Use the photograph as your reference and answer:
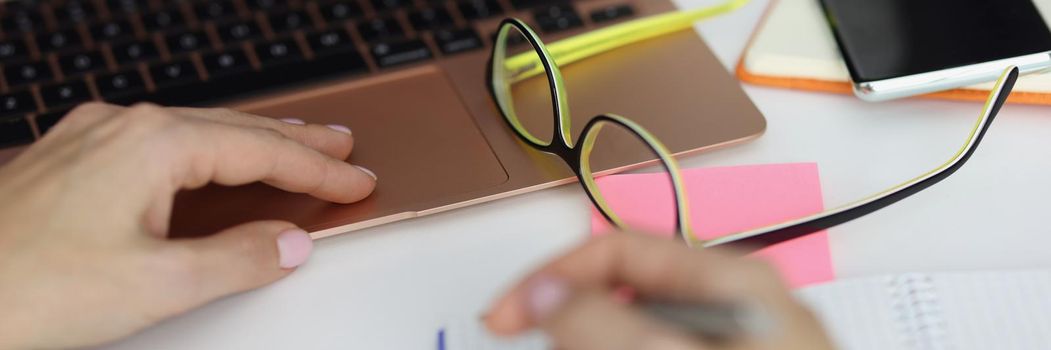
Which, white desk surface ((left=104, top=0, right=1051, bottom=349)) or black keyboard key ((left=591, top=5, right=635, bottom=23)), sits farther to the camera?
black keyboard key ((left=591, top=5, right=635, bottom=23))

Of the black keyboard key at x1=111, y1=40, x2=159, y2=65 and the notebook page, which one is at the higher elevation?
the black keyboard key at x1=111, y1=40, x2=159, y2=65

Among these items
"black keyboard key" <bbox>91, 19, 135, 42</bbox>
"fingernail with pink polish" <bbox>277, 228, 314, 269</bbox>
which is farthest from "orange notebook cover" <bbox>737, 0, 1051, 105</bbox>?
"black keyboard key" <bbox>91, 19, 135, 42</bbox>

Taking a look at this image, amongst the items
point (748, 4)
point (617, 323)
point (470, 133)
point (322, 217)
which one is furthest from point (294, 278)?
point (748, 4)

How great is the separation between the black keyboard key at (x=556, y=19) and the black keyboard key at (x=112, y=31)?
0.96 feet

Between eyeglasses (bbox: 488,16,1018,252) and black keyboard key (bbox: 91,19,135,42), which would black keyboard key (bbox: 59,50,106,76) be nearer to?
black keyboard key (bbox: 91,19,135,42)

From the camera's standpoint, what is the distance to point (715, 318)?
1.03 ft

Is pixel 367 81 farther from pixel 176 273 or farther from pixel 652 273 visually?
pixel 652 273

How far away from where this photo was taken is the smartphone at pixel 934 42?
61 cm

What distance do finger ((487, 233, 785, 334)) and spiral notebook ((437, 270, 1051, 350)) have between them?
12cm

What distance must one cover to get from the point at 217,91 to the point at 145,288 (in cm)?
21

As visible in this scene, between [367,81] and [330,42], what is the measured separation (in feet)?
0.15

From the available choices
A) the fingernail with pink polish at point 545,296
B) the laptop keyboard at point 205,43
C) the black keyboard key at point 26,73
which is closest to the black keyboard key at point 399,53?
the laptop keyboard at point 205,43

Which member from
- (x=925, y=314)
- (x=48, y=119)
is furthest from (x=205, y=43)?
(x=925, y=314)

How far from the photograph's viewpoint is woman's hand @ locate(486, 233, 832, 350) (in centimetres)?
32
